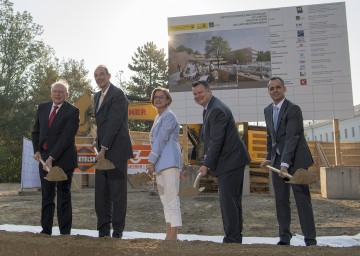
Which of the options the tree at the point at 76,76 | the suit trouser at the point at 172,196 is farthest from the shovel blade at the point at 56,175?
the tree at the point at 76,76

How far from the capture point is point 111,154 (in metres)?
3.95

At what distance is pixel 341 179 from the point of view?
980 centimetres

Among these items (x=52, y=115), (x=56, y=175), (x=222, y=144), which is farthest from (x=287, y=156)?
(x=52, y=115)

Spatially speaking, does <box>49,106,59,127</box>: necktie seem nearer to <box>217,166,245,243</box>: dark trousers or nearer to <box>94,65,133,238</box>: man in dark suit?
<box>94,65,133,238</box>: man in dark suit

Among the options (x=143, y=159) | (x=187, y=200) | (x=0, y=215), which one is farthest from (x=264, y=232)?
(x=143, y=159)

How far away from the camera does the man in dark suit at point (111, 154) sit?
3.91 metres

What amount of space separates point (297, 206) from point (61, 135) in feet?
8.16

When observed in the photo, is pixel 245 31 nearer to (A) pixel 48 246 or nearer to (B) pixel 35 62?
(A) pixel 48 246

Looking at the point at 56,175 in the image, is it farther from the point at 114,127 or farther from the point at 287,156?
the point at 287,156

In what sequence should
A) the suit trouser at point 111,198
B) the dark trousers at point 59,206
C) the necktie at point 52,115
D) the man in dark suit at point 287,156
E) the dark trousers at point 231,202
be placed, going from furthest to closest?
the necktie at point 52,115
the dark trousers at point 59,206
the suit trouser at point 111,198
the man in dark suit at point 287,156
the dark trousers at point 231,202

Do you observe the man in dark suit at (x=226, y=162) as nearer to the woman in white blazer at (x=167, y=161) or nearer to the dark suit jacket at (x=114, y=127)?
the woman in white blazer at (x=167, y=161)

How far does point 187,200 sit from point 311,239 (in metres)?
5.94

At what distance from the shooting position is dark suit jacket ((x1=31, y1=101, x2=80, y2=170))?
4137mm

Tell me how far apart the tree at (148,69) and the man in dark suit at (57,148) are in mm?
36207
